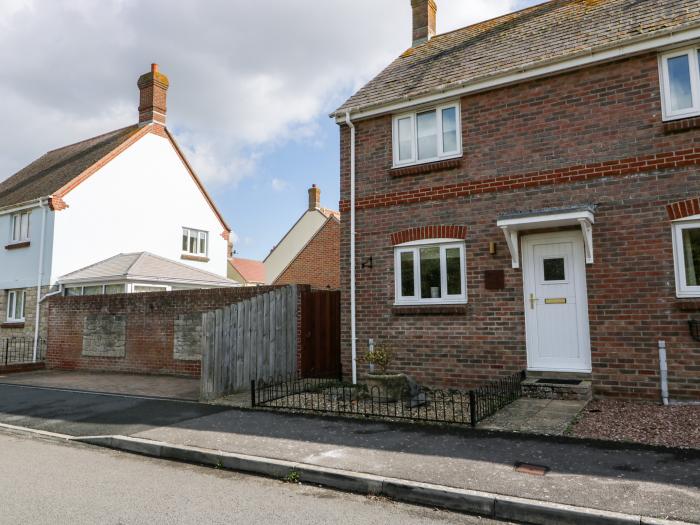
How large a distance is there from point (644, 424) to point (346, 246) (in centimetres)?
618

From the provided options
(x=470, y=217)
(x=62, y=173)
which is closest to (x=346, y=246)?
(x=470, y=217)

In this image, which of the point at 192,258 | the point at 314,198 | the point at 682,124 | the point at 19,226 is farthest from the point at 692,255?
the point at 314,198

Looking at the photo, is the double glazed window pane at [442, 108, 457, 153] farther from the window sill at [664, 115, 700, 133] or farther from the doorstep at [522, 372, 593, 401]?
the doorstep at [522, 372, 593, 401]

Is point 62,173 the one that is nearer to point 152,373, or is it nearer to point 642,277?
point 152,373

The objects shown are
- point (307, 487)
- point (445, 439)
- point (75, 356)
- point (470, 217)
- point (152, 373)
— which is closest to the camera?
point (307, 487)

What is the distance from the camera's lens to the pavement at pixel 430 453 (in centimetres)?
447

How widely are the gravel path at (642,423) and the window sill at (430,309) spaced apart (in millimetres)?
2606

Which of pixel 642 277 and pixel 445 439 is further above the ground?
pixel 642 277

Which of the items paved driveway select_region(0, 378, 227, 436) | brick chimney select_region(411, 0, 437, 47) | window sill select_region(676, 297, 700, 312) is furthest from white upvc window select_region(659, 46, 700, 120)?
paved driveway select_region(0, 378, 227, 436)

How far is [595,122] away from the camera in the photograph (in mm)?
8656

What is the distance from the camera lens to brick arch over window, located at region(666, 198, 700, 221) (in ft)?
25.2

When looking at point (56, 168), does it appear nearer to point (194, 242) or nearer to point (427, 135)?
point (194, 242)

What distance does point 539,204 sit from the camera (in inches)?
351

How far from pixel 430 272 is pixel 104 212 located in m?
14.3
